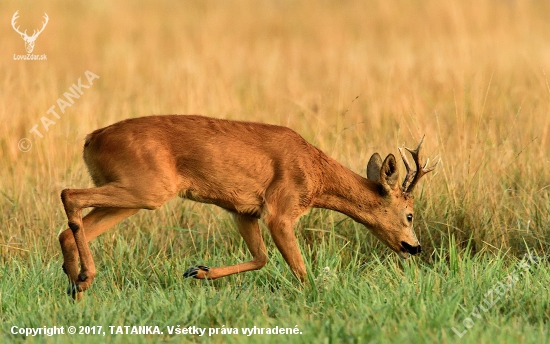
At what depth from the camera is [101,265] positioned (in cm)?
789

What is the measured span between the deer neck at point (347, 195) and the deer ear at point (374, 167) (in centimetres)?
19

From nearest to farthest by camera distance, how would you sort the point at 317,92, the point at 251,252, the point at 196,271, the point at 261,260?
1. the point at 196,271
2. the point at 261,260
3. the point at 251,252
4. the point at 317,92

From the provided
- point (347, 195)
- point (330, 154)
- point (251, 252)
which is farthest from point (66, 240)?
point (330, 154)

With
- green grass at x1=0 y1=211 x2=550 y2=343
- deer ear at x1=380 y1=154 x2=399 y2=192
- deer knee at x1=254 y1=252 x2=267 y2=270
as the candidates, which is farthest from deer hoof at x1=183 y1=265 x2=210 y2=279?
deer ear at x1=380 y1=154 x2=399 y2=192

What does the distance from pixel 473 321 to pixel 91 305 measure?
2.55 m

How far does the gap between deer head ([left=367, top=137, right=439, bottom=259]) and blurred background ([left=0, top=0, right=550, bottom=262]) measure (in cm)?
23

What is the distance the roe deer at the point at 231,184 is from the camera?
23.3 feet

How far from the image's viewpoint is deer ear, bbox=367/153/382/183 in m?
8.23

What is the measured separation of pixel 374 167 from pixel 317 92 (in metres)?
5.92

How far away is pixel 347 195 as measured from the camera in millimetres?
8016

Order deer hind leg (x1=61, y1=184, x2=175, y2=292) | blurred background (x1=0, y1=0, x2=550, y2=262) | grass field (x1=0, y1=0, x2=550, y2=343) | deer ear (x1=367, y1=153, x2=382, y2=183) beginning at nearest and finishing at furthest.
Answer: grass field (x1=0, y1=0, x2=550, y2=343), deer hind leg (x1=61, y1=184, x2=175, y2=292), deer ear (x1=367, y1=153, x2=382, y2=183), blurred background (x1=0, y1=0, x2=550, y2=262)

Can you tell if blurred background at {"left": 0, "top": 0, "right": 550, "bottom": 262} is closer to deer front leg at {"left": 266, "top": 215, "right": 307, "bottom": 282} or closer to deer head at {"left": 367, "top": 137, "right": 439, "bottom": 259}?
deer head at {"left": 367, "top": 137, "right": 439, "bottom": 259}

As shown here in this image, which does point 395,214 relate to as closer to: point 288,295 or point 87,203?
point 288,295

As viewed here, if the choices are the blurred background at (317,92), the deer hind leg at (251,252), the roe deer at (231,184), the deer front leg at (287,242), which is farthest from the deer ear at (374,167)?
the deer hind leg at (251,252)
